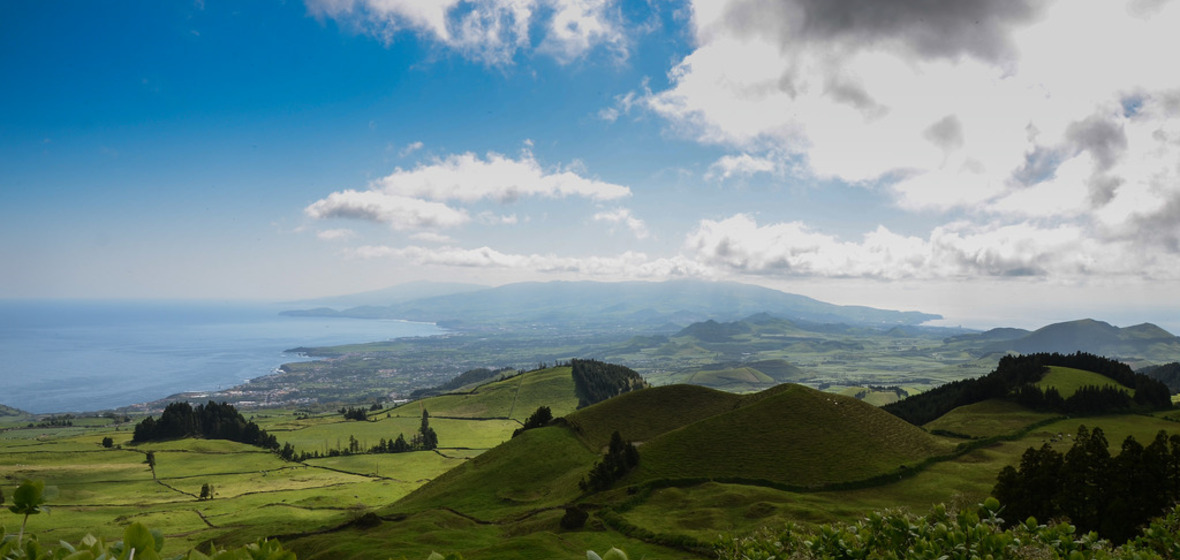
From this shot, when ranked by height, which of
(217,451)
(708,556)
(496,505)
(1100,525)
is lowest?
(217,451)

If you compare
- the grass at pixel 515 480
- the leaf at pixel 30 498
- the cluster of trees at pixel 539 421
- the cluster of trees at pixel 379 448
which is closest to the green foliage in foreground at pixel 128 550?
the leaf at pixel 30 498

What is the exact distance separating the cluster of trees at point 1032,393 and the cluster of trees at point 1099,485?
8732 centimetres

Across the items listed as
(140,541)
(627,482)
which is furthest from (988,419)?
(140,541)

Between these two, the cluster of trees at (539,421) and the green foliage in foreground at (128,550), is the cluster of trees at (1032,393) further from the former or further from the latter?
the green foliage in foreground at (128,550)

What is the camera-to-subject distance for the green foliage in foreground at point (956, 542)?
Answer: 28.7 feet

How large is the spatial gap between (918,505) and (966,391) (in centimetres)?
9679

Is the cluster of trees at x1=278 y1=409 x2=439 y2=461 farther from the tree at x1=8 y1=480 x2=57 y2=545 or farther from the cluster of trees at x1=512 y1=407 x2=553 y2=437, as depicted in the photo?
the tree at x1=8 y1=480 x2=57 y2=545

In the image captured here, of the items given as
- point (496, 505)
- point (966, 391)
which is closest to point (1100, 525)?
point (496, 505)

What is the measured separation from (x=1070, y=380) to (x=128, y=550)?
17878cm

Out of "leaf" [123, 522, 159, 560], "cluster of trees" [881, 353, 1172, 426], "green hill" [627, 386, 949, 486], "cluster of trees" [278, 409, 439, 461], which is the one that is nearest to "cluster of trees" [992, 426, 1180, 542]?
"green hill" [627, 386, 949, 486]

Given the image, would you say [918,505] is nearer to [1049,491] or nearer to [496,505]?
[1049,491]

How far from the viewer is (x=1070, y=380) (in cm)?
13200

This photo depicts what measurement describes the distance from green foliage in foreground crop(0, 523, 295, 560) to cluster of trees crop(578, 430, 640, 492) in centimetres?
7886

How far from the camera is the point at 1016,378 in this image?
443 ft
